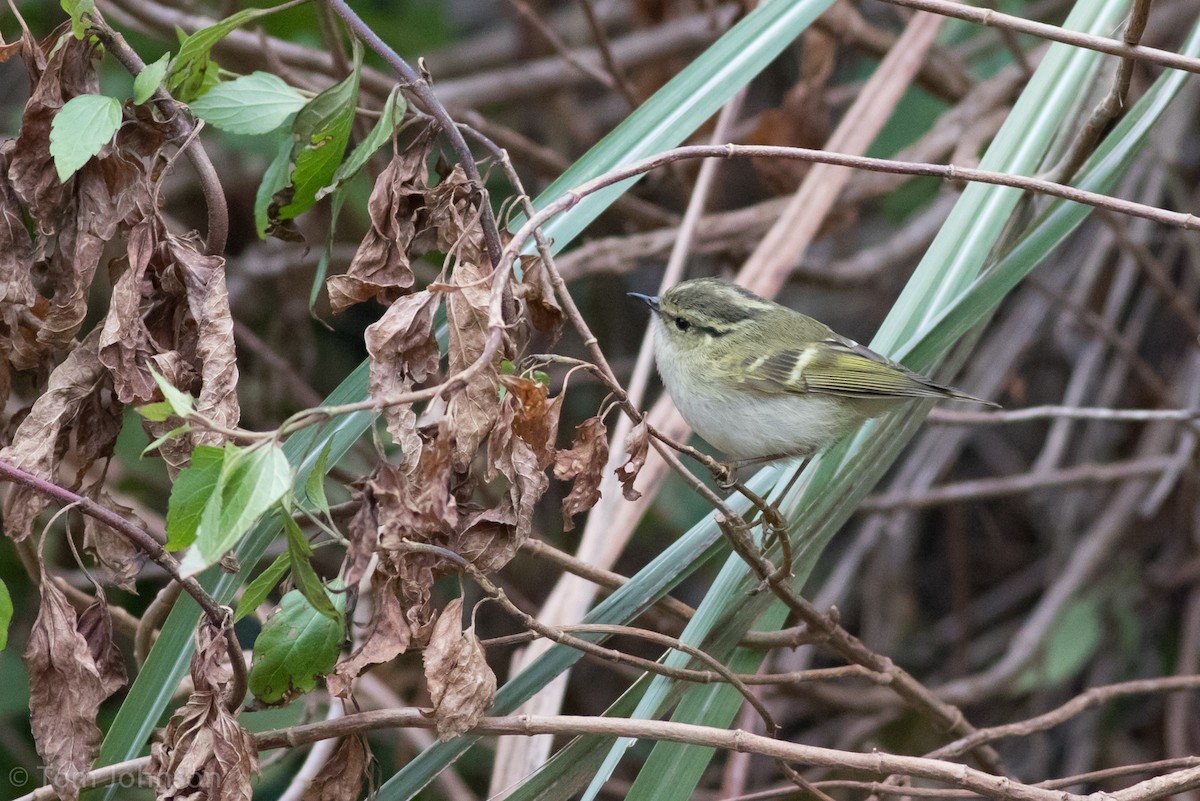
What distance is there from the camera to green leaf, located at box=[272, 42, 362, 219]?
164 centimetres

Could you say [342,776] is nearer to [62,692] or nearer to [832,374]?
[62,692]

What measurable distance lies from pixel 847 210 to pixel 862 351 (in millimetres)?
1417

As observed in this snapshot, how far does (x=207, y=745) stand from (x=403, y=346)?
0.57 m

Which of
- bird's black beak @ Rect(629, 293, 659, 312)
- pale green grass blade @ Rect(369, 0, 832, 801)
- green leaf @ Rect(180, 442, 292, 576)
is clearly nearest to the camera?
green leaf @ Rect(180, 442, 292, 576)

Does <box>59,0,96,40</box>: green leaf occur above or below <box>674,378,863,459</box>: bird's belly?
above

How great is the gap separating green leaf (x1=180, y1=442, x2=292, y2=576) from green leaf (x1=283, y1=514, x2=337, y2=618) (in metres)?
0.07

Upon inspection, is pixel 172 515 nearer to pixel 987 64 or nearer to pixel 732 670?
pixel 732 670

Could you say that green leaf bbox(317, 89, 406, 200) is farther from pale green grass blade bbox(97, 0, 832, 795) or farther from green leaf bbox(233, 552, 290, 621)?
green leaf bbox(233, 552, 290, 621)

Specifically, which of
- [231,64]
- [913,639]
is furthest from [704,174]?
[913,639]

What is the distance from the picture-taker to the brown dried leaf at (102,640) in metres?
1.57

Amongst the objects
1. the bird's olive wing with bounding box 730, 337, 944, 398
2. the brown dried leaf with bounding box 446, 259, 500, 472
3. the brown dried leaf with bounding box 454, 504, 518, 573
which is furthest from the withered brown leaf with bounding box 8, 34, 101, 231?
the bird's olive wing with bounding box 730, 337, 944, 398

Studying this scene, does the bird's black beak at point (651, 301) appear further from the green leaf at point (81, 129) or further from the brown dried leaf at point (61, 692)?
the brown dried leaf at point (61, 692)

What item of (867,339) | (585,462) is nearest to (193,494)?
(585,462)

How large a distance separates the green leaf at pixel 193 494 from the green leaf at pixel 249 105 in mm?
625
